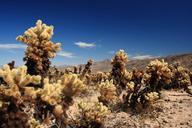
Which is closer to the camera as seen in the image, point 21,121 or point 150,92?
point 21,121

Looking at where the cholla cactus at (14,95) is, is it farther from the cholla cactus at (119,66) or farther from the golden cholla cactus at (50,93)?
the cholla cactus at (119,66)

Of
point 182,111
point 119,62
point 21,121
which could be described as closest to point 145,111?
point 182,111

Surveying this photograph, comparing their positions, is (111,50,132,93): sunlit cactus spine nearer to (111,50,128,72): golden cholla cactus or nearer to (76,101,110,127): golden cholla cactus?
(111,50,128,72): golden cholla cactus

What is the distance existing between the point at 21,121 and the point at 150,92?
494 inches

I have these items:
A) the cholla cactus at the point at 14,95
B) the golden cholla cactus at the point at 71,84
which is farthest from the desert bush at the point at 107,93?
the cholla cactus at the point at 14,95

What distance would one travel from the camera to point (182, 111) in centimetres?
1836

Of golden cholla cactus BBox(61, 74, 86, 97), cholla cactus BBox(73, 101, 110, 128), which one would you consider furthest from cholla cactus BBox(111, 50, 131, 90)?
golden cholla cactus BBox(61, 74, 86, 97)

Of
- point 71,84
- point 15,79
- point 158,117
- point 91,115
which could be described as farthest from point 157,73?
point 15,79

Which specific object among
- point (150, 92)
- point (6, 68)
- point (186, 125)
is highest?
point (6, 68)

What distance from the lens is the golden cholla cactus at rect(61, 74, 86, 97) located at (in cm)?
1039

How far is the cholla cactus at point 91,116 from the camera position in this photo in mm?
14789

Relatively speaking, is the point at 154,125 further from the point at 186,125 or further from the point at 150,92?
the point at 150,92

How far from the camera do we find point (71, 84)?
1048cm

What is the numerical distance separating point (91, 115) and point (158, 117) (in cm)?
446
